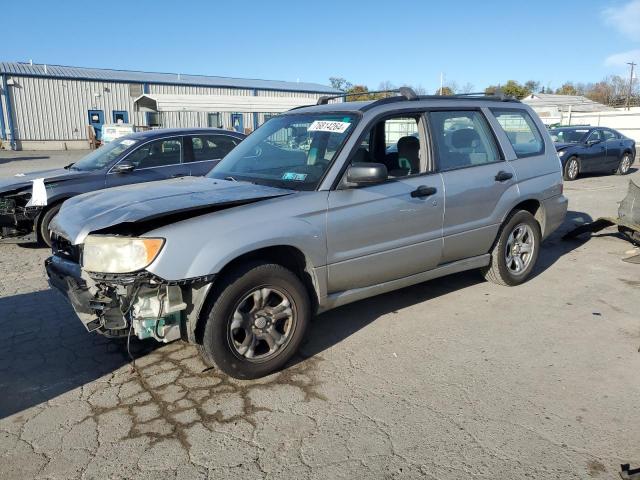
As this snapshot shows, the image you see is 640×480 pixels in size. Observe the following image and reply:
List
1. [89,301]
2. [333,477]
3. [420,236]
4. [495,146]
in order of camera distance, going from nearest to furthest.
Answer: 1. [333,477]
2. [89,301]
3. [420,236]
4. [495,146]

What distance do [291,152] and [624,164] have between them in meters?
16.3

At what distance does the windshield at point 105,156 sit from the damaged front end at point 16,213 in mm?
909

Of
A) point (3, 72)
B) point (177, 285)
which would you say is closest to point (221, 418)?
point (177, 285)

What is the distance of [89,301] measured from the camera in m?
3.37

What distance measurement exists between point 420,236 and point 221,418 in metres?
2.21

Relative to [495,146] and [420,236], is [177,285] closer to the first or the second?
[420,236]

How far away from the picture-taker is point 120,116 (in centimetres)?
3781

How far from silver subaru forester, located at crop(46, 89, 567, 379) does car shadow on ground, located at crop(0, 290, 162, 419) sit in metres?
0.57

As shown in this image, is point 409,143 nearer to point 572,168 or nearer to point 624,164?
point 572,168

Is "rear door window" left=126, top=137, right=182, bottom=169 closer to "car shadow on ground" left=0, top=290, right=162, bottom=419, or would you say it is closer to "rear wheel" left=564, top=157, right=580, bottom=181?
"car shadow on ground" left=0, top=290, right=162, bottom=419

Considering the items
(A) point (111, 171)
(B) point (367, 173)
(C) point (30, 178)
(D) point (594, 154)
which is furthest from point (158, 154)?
(D) point (594, 154)

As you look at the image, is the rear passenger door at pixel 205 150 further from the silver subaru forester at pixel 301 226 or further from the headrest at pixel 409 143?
the headrest at pixel 409 143

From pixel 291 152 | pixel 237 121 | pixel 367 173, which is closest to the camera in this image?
pixel 367 173

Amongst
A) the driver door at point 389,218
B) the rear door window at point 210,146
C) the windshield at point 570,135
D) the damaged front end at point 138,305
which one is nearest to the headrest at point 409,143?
the driver door at point 389,218
